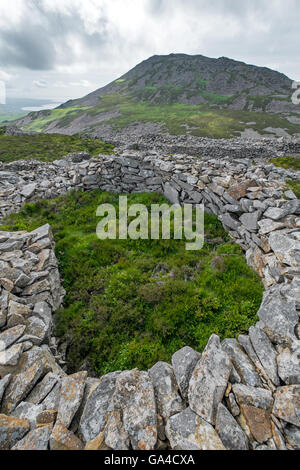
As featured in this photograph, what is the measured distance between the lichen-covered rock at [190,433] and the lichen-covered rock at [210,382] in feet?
0.34

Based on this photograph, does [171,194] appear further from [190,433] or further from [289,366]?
[190,433]

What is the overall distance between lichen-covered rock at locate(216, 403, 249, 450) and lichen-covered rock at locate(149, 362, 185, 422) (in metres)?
0.68

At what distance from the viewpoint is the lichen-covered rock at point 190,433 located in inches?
111

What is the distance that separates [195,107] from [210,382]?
421 feet

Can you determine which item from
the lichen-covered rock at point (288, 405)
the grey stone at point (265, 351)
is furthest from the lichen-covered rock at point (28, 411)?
the grey stone at point (265, 351)

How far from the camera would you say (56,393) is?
373 centimetres

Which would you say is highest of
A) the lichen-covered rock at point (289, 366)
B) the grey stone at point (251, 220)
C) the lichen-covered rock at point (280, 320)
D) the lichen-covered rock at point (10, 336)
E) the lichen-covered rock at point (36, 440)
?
the grey stone at point (251, 220)

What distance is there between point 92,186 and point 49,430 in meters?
12.2

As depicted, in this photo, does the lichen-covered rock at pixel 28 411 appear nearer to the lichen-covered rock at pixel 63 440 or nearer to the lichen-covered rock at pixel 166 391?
the lichen-covered rock at pixel 63 440

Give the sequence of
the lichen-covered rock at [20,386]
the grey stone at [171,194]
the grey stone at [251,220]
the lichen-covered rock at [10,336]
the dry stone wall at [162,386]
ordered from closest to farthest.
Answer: the dry stone wall at [162,386] < the lichen-covered rock at [20,386] < the lichen-covered rock at [10,336] < the grey stone at [251,220] < the grey stone at [171,194]

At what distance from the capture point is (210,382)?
11.3ft

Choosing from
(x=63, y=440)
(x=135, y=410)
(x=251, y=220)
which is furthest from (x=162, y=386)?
(x=251, y=220)

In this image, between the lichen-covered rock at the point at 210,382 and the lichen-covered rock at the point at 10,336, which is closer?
the lichen-covered rock at the point at 210,382

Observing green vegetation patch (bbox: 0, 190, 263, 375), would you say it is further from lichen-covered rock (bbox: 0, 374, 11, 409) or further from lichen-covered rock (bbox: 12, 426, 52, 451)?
lichen-covered rock (bbox: 12, 426, 52, 451)
